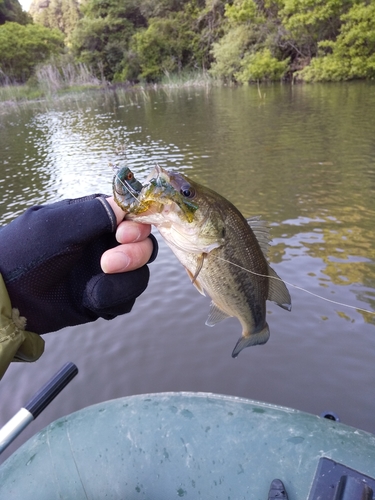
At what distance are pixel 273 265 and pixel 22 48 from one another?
56.8m

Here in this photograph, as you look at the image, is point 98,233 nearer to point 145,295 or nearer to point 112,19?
point 145,295

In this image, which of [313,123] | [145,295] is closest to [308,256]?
[145,295]

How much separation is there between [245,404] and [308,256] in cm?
496

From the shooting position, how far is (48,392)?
234 cm

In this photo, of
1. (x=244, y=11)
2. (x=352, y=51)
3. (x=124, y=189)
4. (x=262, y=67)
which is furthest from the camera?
(x=244, y=11)

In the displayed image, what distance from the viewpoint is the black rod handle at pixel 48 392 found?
226 cm

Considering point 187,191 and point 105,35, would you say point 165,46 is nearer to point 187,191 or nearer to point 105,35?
point 105,35

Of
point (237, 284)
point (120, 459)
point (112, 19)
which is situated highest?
point (112, 19)

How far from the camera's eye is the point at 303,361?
16.3 feet

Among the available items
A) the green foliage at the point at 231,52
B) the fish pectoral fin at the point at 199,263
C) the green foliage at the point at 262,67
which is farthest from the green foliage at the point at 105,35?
the fish pectoral fin at the point at 199,263

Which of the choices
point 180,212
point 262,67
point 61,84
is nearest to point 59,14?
point 61,84

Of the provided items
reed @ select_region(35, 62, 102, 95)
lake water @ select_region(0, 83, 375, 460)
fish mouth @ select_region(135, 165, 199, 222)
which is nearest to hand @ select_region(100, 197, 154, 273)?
fish mouth @ select_region(135, 165, 199, 222)

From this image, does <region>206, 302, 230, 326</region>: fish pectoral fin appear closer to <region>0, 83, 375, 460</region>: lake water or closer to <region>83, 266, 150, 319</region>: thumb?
<region>83, 266, 150, 319</region>: thumb

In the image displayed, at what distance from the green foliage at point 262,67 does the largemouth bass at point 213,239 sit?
3548 cm
